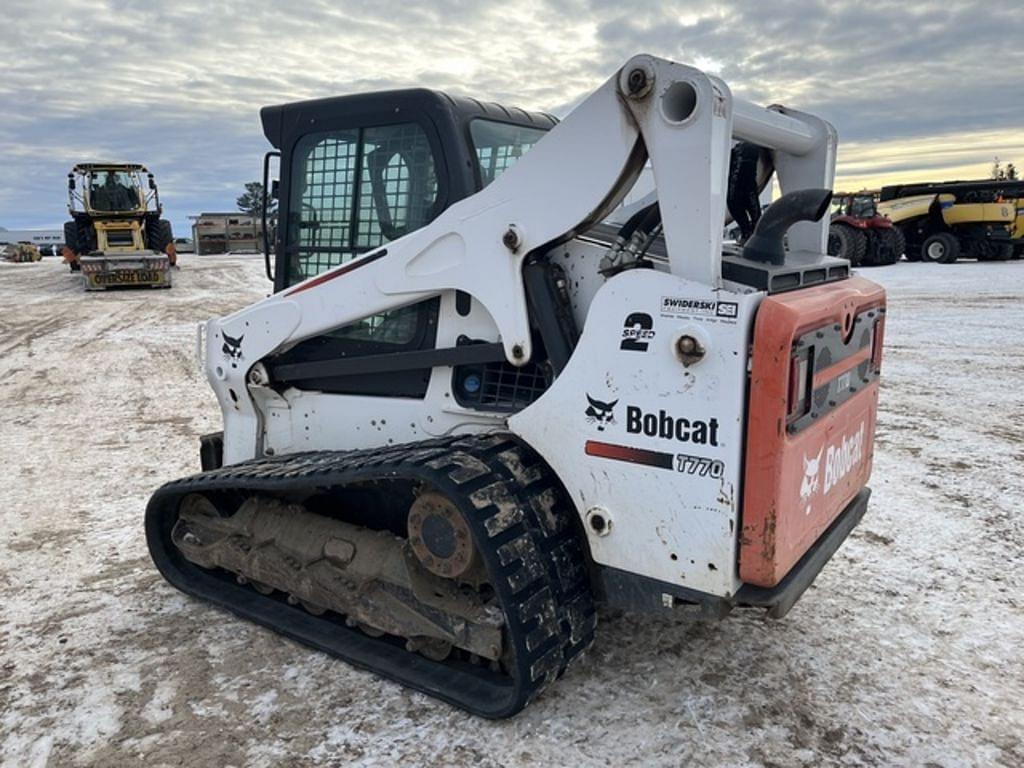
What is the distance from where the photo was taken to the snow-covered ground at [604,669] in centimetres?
265

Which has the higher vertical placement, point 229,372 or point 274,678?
point 229,372

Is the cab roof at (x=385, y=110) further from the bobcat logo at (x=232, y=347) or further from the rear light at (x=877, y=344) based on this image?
the rear light at (x=877, y=344)

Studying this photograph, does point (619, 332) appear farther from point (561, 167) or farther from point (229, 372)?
point (229, 372)

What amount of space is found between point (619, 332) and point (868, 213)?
77.8ft

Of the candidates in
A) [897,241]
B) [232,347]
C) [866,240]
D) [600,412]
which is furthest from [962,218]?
[600,412]

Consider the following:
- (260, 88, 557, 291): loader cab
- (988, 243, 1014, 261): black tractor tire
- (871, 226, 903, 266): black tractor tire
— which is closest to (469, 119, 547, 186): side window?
(260, 88, 557, 291): loader cab

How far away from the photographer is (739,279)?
264cm

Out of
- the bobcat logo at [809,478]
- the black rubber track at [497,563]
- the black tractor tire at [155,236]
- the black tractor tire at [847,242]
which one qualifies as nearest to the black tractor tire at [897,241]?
the black tractor tire at [847,242]

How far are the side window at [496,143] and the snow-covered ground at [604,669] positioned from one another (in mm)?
1985

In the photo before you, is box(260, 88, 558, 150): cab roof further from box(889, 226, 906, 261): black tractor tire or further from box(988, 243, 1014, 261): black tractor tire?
box(988, 243, 1014, 261): black tractor tire

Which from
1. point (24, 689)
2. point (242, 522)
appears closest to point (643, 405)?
point (242, 522)

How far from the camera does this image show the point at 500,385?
10.7ft

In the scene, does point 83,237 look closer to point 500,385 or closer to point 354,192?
point 354,192

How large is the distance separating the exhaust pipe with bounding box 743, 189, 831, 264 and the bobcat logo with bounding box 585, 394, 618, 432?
2.42ft
